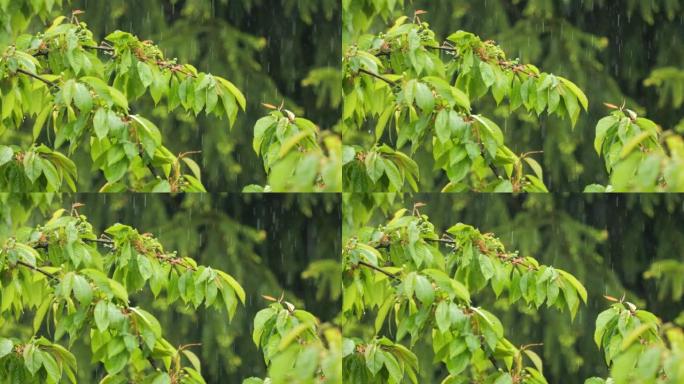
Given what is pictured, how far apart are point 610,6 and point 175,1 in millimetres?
1523

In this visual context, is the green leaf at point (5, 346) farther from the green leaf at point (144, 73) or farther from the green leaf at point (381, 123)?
the green leaf at point (381, 123)

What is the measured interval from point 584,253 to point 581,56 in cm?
69

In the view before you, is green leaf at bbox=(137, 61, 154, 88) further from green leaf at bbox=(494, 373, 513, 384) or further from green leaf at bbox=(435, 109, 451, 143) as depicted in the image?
green leaf at bbox=(494, 373, 513, 384)

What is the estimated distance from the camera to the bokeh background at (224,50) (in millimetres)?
4949

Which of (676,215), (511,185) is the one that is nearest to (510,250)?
(511,185)

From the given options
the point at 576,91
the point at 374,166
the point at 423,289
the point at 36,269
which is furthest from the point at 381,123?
the point at 36,269

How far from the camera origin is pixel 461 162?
15.8 ft

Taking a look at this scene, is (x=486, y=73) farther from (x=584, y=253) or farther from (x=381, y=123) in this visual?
(x=584, y=253)

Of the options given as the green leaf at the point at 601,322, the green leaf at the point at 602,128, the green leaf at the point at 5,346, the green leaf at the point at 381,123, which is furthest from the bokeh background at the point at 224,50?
the green leaf at the point at 601,322

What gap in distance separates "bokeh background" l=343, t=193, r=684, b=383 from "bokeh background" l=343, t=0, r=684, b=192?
4.4 inches

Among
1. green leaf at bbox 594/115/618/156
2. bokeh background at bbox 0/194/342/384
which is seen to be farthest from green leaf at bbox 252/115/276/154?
green leaf at bbox 594/115/618/156

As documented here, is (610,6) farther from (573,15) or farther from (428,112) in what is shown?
(428,112)

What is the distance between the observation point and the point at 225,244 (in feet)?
16.5

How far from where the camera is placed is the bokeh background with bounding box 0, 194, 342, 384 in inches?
193
